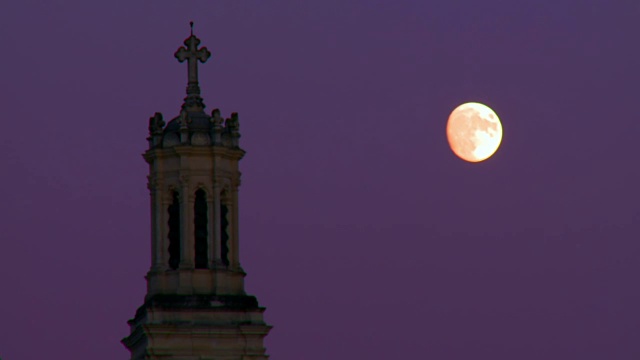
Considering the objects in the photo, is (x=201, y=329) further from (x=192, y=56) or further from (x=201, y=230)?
(x=192, y=56)

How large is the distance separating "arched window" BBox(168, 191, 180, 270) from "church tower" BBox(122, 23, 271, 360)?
34 millimetres

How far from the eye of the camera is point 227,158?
86000 mm

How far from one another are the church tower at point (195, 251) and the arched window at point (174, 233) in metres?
0.03

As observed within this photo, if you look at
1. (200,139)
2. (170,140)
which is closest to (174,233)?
(170,140)

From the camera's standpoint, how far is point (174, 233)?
85.8 meters

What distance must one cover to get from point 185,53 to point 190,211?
5.99 metres

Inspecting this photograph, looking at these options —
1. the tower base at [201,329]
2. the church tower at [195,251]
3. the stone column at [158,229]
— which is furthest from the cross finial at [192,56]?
the tower base at [201,329]

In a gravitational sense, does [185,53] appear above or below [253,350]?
above

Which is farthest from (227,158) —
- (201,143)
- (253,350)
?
(253,350)

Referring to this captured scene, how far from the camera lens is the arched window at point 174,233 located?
85625 millimetres

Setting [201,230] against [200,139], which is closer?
[201,230]

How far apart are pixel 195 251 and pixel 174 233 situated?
1070 millimetres

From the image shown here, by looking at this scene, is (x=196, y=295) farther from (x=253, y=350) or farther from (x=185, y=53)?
(x=185, y=53)

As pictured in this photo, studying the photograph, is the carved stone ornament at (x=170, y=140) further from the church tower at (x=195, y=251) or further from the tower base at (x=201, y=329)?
the tower base at (x=201, y=329)
